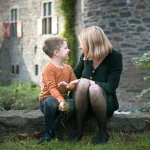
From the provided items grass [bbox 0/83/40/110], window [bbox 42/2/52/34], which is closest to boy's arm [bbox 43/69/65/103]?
grass [bbox 0/83/40/110]

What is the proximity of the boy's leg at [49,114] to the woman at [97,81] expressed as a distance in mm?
204

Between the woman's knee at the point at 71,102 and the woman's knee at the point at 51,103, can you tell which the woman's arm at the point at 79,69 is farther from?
the woman's knee at the point at 51,103

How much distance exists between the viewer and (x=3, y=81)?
2181 cm

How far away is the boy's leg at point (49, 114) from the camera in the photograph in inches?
172

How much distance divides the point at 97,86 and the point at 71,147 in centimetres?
59

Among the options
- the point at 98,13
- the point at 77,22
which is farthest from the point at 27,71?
the point at 98,13

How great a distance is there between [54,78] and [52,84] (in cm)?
9

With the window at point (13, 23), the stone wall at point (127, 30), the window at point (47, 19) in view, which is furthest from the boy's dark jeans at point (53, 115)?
the window at point (13, 23)

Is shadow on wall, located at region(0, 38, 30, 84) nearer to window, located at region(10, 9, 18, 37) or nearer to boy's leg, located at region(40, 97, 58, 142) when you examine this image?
window, located at region(10, 9, 18, 37)

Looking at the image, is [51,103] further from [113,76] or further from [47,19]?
[47,19]

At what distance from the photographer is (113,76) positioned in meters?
4.55

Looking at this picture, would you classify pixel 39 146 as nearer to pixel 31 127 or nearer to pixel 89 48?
pixel 31 127

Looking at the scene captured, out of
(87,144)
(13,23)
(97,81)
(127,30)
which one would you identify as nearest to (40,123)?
(87,144)

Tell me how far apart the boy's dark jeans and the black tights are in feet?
Result: 0.29
